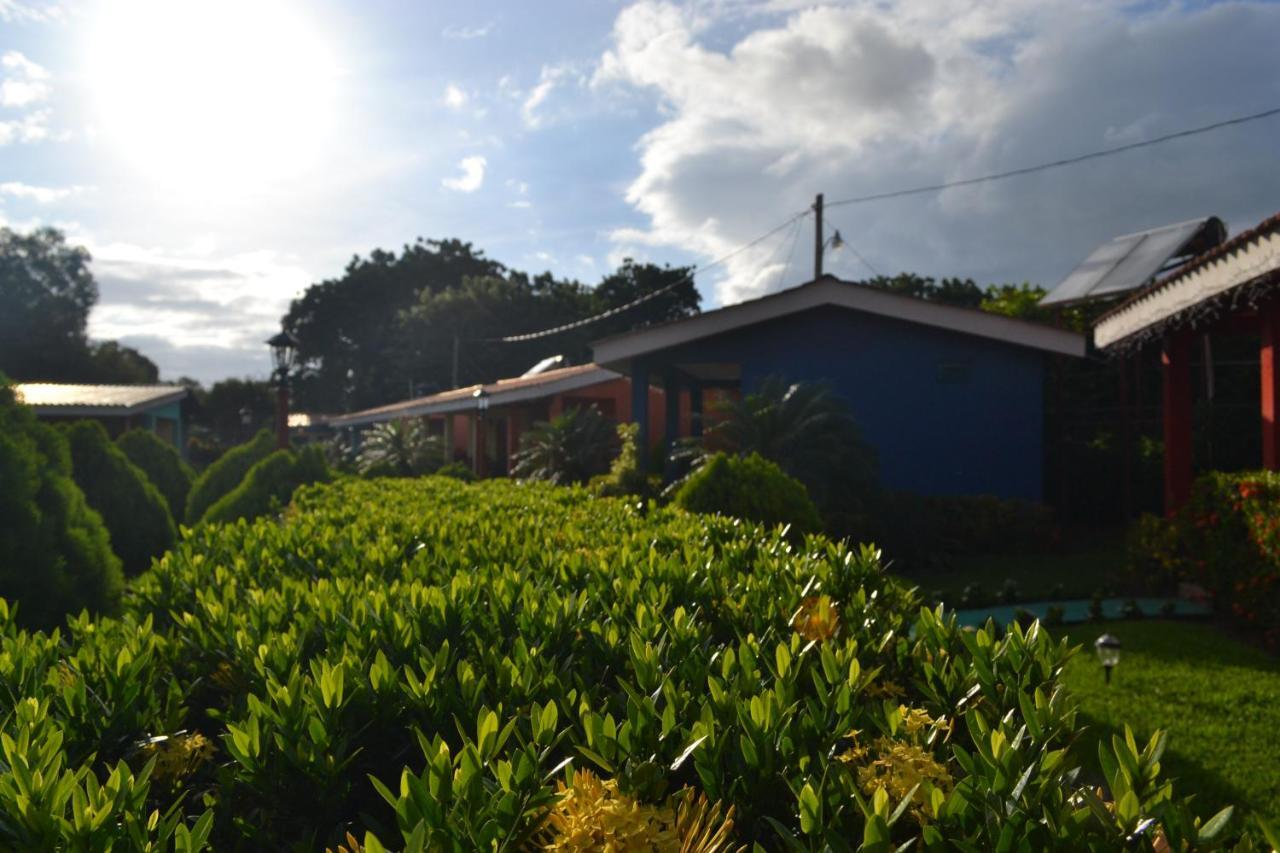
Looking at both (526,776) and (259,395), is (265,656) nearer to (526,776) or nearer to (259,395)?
(526,776)

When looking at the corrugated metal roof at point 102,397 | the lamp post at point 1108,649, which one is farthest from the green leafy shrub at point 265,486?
the corrugated metal roof at point 102,397

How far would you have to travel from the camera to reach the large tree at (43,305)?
54.3m

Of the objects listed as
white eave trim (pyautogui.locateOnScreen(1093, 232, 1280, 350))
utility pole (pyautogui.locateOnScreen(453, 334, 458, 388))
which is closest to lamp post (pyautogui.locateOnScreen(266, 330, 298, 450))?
white eave trim (pyautogui.locateOnScreen(1093, 232, 1280, 350))

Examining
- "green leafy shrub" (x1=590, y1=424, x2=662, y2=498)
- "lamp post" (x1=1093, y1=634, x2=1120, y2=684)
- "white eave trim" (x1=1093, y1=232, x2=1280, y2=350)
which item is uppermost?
"white eave trim" (x1=1093, y1=232, x2=1280, y2=350)

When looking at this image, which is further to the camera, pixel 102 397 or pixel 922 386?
pixel 102 397

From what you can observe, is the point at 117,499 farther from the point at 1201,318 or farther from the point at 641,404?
the point at 1201,318

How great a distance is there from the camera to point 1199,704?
7.28 m

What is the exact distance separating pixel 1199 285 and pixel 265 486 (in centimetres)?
1093

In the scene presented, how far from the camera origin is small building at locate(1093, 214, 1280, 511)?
8.52m

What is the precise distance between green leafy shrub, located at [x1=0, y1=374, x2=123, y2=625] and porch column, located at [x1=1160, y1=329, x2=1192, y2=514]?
38.1ft

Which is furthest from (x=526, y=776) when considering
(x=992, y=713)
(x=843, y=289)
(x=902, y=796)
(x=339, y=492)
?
(x=843, y=289)

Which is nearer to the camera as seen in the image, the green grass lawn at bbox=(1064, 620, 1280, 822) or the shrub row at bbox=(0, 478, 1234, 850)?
the shrub row at bbox=(0, 478, 1234, 850)

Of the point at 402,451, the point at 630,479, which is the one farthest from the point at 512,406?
the point at 630,479

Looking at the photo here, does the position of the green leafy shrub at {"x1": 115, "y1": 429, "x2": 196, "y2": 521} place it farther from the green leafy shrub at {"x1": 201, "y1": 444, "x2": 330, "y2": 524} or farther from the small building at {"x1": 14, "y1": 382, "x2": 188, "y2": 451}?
the small building at {"x1": 14, "y1": 382, "x2": 188, "y2": 451}
